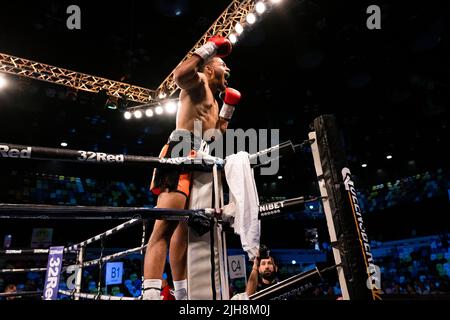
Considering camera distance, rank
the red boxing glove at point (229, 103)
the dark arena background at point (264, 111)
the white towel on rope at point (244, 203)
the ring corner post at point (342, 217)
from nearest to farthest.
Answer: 1. the ring corner post at point (342, 217)
2. the white towel on rope at point (244, 203)
3. the red boxing glove at point (229, 103)
4. the dark arena background at point (264, 111)

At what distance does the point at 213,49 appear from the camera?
5.97 feet

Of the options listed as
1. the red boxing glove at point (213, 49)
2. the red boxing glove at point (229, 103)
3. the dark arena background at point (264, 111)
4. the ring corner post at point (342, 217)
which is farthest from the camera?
the dark arena background at point (264, 111)

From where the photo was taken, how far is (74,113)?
9.92 metres

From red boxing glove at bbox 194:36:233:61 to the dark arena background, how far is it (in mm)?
716

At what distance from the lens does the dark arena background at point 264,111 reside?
6.02 meters

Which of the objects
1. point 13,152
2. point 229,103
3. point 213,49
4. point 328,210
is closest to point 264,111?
point 229,103

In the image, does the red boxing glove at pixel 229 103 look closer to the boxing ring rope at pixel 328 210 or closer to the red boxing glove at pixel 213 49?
the red boxing glove at pixel 213 49

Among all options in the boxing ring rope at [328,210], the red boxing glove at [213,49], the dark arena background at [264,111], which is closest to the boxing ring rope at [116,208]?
the boxing ring rope at [328,210]

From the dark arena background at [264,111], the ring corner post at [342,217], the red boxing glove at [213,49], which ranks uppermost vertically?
the dark arena background at [264,111]

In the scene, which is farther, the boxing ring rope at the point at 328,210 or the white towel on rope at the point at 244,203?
the white towel on rope at the point at 244,203

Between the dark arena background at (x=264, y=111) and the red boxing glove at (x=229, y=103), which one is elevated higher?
the dark arena background at (x=264, y=111)

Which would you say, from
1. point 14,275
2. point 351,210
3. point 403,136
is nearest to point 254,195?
point 351,210

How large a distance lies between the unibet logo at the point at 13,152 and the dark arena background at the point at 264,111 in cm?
84

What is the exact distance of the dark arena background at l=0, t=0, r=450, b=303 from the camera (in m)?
6.02
